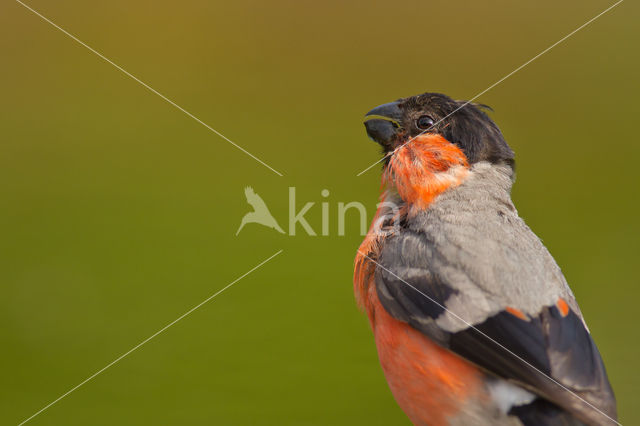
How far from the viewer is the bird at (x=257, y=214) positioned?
3781 millimetres

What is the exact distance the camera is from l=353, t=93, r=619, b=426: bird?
6.61ft

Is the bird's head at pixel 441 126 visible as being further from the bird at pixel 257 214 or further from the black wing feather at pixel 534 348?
the bird at pixel 257 214

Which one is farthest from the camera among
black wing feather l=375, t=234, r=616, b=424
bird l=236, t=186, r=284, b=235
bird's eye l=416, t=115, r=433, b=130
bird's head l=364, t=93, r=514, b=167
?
bird l=236, t=186, r=284, b=235

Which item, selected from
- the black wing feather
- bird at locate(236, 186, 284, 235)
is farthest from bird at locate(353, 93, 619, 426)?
bird at locate(236, 186, 284, 235)

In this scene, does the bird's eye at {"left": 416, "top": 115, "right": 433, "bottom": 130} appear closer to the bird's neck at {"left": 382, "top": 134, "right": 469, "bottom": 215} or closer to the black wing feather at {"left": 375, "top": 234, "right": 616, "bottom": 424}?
the bird's neck at {"left": 382, "top": 134, "right": 469, "bottom": 215}

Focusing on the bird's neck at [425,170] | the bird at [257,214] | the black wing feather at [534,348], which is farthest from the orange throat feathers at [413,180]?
the bird at [257,214]

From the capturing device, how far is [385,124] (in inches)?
115

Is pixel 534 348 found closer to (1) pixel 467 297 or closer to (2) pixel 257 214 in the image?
(1) pixel 467 297

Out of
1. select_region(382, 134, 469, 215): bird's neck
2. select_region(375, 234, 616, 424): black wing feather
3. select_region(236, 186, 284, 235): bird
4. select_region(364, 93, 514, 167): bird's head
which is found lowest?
select_region(375, 234, 616, 424): black wing feather

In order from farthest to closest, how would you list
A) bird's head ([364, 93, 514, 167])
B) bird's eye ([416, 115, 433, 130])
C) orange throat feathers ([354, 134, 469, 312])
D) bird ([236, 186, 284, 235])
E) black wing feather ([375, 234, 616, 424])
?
1. bird ([236, 186, 284, 235])
2. bird's eye ([416, 115, 433, 130])
3. bird's head ([364, 93, 514, 167])
4. orange throat feathers ([354, 134, 469, 312])
5. black wing feather ([375, 234, 616, 424])

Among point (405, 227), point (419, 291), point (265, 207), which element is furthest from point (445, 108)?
point (265, 207)

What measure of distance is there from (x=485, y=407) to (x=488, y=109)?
135 centimetres

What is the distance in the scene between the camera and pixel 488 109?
2.96 metres

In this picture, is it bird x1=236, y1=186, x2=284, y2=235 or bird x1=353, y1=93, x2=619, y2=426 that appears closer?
bird x1=353, y1=93, x2=619, y2=426
